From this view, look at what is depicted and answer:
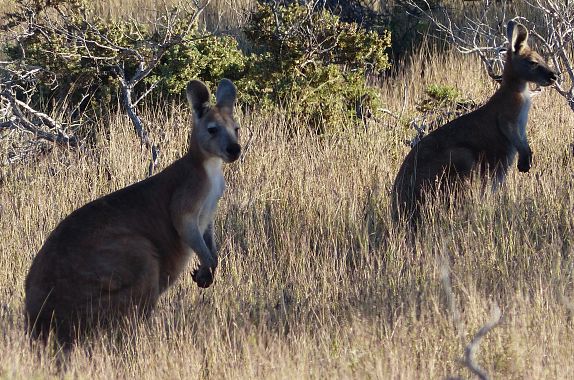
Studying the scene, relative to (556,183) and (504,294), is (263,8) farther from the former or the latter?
(504,294)

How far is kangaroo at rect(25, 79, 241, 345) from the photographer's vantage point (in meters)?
4.75

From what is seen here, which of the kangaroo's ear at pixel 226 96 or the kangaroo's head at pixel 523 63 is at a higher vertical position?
the kangaroo's head at pixel 523 63

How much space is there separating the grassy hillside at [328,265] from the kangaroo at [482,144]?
0.23 meters

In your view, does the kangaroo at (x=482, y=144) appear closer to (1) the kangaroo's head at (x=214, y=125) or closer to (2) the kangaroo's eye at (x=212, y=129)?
(1) the kangaroo's head at (x=214, y=125)

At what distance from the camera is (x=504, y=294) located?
5.32m

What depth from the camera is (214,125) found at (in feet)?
18.3

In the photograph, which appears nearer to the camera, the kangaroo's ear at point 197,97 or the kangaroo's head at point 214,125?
the kangaroo's head at point 214,125

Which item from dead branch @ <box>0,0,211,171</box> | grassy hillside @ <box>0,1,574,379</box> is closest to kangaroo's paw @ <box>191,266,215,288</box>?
grassy hillside @ <box>0,1,574,379</box>

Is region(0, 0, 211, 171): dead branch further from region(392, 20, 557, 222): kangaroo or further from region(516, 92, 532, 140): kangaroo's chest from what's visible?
region(516, 92, 532, 140): kangaroo's chest

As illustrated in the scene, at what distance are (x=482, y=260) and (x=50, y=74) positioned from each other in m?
5.12

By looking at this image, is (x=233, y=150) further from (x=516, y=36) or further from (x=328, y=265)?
(x=516, y=36)

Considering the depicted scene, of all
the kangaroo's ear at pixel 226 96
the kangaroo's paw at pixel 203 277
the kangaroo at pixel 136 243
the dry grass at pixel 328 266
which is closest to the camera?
the dry grass at pixel 328 266

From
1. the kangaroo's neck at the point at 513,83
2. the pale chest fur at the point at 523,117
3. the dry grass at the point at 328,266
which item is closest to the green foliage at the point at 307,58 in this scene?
the dry grass at the point at 328,266

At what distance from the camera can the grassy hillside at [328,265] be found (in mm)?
4438
